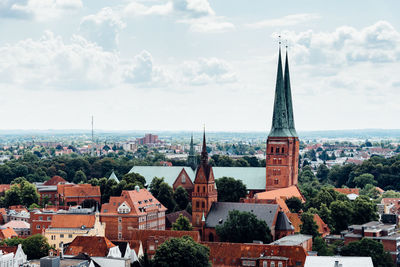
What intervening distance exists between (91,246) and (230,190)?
137 feet

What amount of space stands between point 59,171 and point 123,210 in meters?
87.0

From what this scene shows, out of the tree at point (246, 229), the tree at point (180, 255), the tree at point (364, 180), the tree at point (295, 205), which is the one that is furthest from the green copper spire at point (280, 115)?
the tree at point (364, 180)

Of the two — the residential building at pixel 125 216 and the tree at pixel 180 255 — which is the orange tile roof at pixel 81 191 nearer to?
the residential building at pixel 125 216

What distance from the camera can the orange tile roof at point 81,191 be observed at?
5207 inches

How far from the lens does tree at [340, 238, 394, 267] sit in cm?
8556

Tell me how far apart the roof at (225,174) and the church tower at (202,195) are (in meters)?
27.8

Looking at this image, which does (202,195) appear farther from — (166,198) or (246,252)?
(246,252)

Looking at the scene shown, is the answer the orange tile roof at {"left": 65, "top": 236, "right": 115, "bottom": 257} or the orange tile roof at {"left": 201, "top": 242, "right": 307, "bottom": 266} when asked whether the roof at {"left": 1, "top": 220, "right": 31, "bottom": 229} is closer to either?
the orange tile roof at {"left": 65, "top": 236, "right": 115, "bottom": 257}

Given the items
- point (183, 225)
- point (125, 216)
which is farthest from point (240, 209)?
point (125, 216)

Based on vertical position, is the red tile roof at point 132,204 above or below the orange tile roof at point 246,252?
above

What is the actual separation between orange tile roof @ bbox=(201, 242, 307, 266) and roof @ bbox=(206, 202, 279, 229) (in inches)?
479

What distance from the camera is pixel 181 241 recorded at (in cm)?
7944

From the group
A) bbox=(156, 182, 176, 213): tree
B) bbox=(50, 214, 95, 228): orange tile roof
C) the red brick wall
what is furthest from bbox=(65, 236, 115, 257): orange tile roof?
the red brick wall

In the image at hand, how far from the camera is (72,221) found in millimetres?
98000
